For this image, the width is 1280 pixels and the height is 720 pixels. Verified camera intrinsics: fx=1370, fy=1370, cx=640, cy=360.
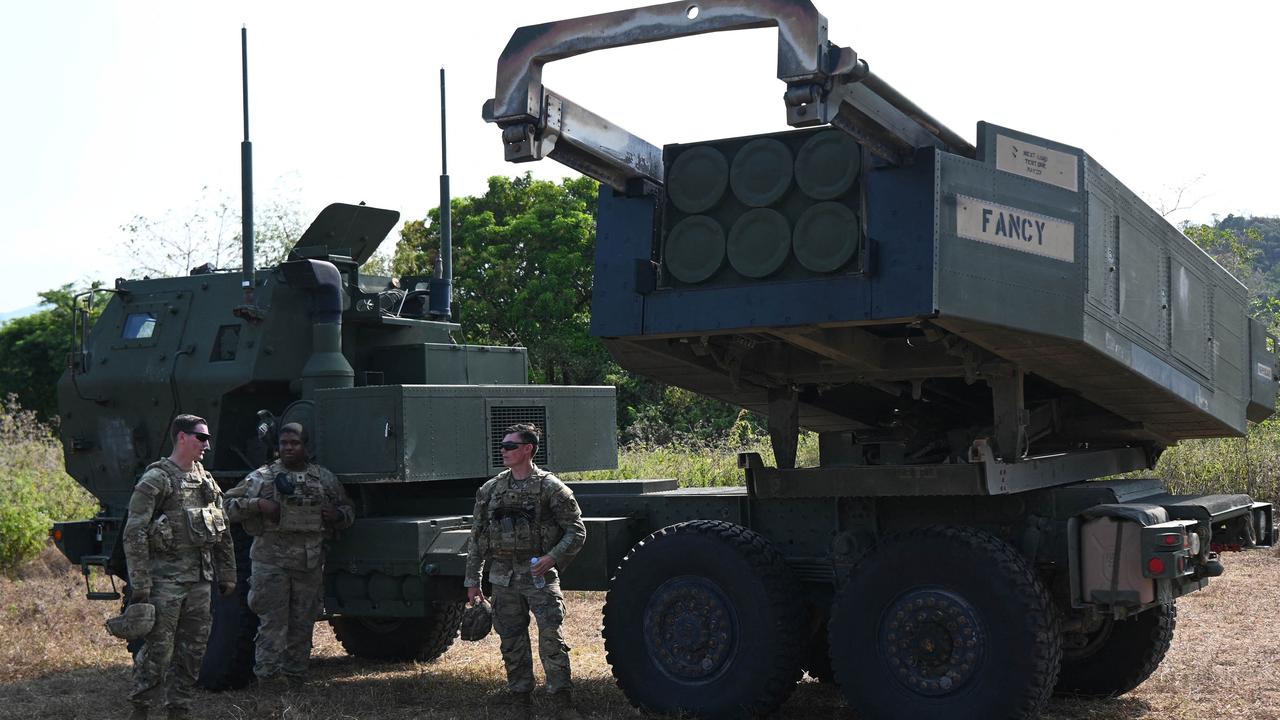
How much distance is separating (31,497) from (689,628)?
12.6 m

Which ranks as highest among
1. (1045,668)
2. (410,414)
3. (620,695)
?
(410,414)

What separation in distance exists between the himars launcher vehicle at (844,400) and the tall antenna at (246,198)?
0.13m

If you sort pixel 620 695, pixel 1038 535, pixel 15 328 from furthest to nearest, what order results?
pixel 15 328
pixel 620 695
pixel 1038 535

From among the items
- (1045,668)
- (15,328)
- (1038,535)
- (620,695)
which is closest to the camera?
(1045,668)

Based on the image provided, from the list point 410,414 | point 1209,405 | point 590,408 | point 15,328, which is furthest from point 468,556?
point 15,328

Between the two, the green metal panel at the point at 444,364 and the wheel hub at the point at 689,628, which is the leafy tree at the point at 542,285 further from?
the wheel hub at the point at 689,628

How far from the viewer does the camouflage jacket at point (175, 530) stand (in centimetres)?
749

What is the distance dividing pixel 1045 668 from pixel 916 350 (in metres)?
1.85

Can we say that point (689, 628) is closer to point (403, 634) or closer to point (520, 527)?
point (520, 527)

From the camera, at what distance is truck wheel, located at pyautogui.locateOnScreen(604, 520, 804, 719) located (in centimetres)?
728

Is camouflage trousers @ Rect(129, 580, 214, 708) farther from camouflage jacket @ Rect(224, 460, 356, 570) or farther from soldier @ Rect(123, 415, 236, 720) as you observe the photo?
camouflage jacket @ Rect(224, 460, 356, 570)

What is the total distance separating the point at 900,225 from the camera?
6.57 metres

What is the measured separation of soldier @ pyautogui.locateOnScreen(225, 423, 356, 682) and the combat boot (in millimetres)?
1805

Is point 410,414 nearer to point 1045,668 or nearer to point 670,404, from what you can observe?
point 1045,668
